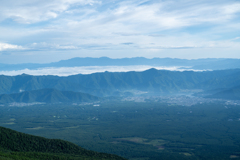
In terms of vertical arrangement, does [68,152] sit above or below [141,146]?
above

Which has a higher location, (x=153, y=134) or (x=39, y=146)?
(x=39, y=146)

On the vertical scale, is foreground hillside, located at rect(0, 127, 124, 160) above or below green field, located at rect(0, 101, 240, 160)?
above

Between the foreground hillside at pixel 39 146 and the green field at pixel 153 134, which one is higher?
the foreground hillside at pixel 39 146

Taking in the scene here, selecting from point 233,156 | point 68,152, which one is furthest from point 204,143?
point 68,152

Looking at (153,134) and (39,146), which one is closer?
(39,146)

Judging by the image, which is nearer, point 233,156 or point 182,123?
point 233,156

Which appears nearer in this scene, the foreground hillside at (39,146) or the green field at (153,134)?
the foreground hillside at (39,146)

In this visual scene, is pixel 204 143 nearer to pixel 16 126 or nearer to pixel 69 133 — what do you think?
pixel 69 133

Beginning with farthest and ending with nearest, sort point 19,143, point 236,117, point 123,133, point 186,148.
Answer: point 236,117
point 123,133
point 186,148
point 19,143

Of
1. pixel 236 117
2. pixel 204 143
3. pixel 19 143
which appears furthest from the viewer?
pixel 236 117

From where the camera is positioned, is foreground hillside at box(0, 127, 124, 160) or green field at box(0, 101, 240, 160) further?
green field at box(0, 101, 240, 160)
